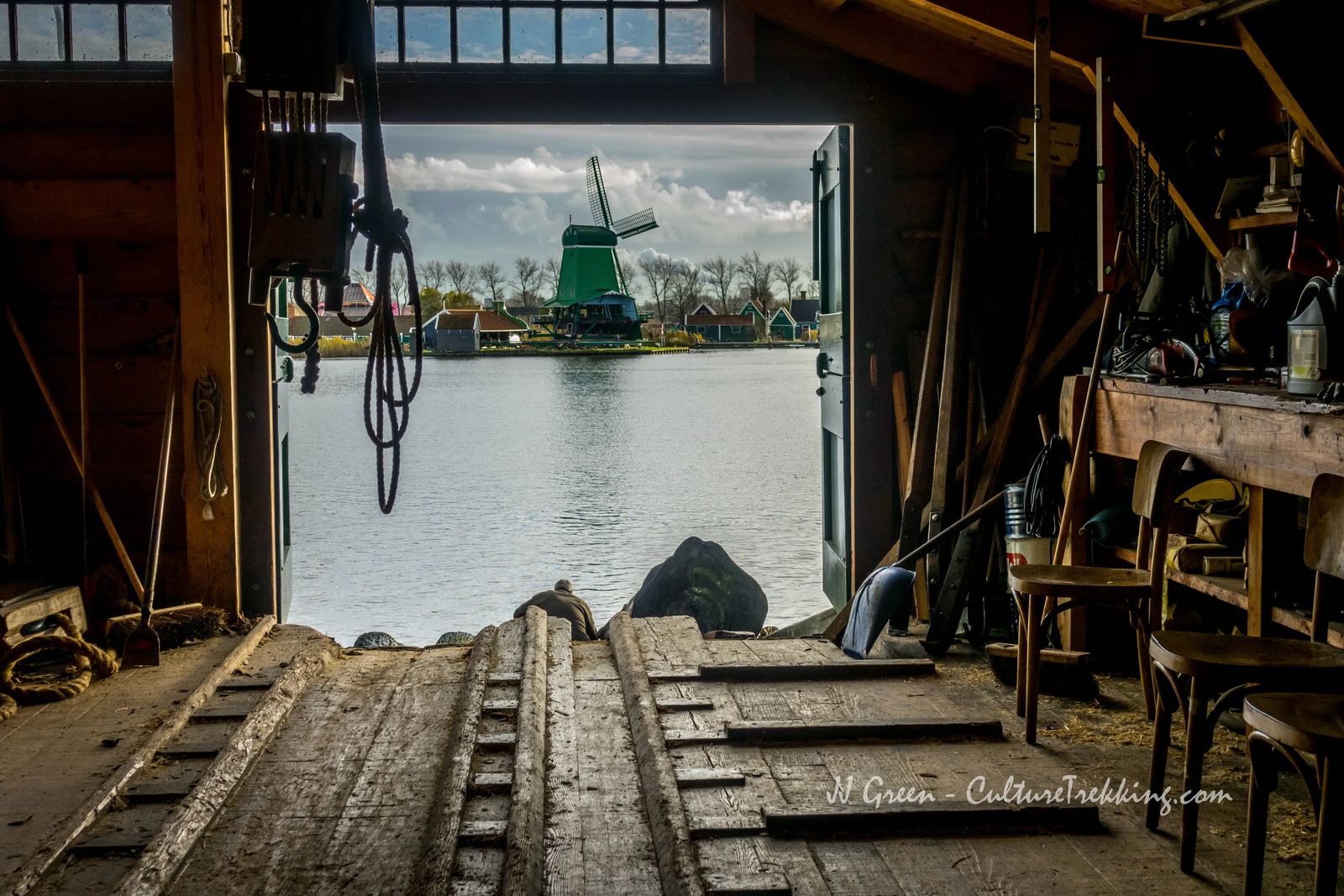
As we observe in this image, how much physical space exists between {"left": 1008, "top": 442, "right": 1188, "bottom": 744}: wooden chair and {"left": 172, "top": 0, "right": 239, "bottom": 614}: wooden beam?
341cm

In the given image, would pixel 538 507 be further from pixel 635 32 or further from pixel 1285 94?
pixel 1285 94

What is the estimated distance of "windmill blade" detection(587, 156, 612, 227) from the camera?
42.4 m

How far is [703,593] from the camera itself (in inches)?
258

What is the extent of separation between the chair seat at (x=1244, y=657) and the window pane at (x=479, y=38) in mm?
4060

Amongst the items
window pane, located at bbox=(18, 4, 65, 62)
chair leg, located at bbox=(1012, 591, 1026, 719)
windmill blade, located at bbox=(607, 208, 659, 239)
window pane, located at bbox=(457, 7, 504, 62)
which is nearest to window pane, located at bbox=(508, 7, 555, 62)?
window pane, located at bbox=(457, 7, 504, 62)

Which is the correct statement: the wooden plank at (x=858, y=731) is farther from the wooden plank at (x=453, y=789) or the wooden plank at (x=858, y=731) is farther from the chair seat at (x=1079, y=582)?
the wooden plank at (x=453, y=789)

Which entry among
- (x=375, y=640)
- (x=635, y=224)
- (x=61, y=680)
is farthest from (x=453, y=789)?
(x=635, y=224)

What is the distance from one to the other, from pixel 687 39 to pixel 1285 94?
9.50 ft

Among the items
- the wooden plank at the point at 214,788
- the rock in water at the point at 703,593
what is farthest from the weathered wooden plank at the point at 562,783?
the rock in water at the point at 703,593

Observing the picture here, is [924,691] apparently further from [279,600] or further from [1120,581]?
[279,600]

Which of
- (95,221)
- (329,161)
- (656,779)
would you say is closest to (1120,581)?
(656,779)

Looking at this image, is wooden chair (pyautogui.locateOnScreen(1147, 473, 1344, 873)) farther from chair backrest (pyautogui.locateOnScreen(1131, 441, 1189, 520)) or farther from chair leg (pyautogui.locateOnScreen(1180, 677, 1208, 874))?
chair backrest (pyautogui.locateOnScreen(1131, 441, 1189, 520))

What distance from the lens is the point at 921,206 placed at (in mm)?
5738

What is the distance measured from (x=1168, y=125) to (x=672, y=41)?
2250mm
